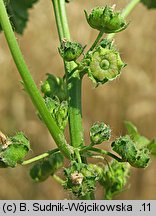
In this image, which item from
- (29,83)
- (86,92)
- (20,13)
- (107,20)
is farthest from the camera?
(86,92)

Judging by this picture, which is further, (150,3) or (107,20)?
(150,3)

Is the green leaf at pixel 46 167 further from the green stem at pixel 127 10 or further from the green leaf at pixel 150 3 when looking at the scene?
the green leaf at pixel 150 3

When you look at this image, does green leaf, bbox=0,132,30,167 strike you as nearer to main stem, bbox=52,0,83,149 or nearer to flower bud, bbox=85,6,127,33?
main stem, bbox=52,0,83,149

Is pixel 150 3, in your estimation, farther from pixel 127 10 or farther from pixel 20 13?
pixel 20 13

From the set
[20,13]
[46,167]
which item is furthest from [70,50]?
[20,13]

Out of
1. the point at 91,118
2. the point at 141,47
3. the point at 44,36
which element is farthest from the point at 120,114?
the point at 44,36

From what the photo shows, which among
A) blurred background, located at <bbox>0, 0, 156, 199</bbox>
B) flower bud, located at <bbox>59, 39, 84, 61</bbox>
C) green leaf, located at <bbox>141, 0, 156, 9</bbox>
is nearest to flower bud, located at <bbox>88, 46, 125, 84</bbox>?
flower bud, located at <bbox>59, 39, 84, 61</bbox>
